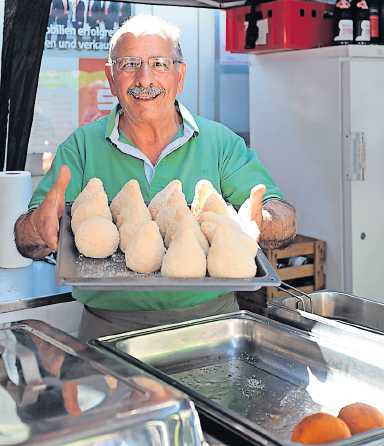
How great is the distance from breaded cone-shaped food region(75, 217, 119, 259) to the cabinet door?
1910 mm

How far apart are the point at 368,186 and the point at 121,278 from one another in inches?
83.4

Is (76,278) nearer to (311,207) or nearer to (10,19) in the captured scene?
(10,19)

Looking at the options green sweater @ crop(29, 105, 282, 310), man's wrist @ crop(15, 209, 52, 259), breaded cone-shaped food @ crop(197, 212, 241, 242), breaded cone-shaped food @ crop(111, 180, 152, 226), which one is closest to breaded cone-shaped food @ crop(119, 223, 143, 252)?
breaded cone-shaped food @ crop(111, 180, 152, 226)

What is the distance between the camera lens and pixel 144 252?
1244mm

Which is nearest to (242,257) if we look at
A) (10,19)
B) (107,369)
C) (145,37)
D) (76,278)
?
(76,278)

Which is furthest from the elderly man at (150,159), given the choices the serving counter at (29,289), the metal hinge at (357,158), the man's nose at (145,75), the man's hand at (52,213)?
the metal hinge at (357,158)

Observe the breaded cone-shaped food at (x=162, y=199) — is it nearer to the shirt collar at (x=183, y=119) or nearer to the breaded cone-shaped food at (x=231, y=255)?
the breaded cone-shaped food at (x=231, y=255)

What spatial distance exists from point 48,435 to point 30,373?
187mm

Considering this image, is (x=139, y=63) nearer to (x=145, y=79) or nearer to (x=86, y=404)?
(x=145, y=79)

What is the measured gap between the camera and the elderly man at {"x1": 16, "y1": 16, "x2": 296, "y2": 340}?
164cm

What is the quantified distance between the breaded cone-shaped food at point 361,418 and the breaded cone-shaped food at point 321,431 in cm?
3

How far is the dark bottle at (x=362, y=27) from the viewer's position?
306cm

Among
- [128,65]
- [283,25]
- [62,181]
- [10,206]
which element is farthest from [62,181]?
[283,25]

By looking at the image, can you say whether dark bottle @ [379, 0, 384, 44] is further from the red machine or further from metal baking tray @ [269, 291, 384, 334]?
metal baking tray @ [269, 291, 384, 334]
